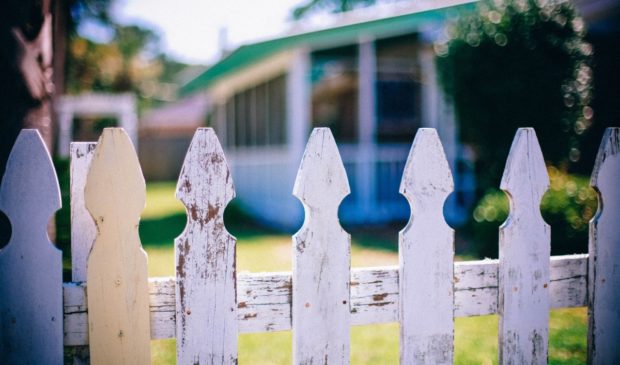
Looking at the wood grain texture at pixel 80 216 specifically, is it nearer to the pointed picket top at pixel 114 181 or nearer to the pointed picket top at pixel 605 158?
the pointed picket top at pixel 114 181

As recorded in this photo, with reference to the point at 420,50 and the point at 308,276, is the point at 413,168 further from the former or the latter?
the point at 420,50

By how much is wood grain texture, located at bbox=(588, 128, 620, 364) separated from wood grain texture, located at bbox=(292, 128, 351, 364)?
1066 mm

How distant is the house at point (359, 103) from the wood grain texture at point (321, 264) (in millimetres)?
6081

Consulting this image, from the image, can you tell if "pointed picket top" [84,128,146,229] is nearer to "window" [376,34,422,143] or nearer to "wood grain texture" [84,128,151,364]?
"wood grain texture" [84,128,151,364]

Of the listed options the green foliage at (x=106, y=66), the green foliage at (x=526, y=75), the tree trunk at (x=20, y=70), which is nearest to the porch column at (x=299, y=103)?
the green foliage at (x=526, y=75)

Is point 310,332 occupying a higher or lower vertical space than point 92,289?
lower

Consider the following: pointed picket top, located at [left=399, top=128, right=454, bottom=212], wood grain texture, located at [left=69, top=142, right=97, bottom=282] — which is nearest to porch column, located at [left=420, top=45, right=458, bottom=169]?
pointed picket top, located at [left=399, top=128, right=454, bottom=212]

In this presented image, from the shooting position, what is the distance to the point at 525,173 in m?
1.91

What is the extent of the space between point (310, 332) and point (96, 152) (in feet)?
3.03

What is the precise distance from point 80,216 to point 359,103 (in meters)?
8.31

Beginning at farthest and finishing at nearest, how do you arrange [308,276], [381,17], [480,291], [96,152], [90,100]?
[90,100]
[381,17]
[480,291]
[308,276]
[96,152]

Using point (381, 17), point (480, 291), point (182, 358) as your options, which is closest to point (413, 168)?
point (480, 291)

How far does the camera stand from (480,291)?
1867 mm

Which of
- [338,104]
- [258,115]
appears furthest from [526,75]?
[338,104]
